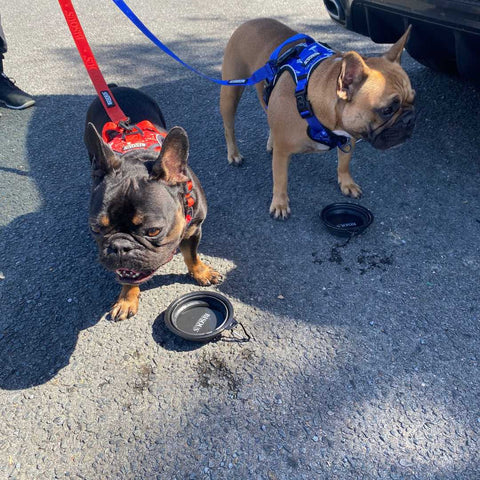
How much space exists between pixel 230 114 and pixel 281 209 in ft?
3.57

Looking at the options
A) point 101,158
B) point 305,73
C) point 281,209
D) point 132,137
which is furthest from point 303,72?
point 101,158

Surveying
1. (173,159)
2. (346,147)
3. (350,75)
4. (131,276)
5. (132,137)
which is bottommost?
(131,276)

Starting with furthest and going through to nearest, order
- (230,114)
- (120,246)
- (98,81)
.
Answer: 1. (230,114)
2. (98,81)
3. (120,246)

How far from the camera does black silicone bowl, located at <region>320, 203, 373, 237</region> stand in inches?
128

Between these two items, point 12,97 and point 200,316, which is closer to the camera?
point 200,316

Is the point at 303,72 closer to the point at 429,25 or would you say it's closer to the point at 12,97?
the point at 429,25

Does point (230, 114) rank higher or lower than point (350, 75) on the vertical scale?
lower

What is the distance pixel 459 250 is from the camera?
3098 mm

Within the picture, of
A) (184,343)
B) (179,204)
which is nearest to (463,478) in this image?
(184,343)

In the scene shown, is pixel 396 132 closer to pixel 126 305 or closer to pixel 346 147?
pixel 346 147

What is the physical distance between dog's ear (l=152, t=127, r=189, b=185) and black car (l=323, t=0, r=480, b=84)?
88.7 inches

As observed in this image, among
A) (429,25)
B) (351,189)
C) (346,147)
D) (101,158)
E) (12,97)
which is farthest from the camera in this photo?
(12,97)

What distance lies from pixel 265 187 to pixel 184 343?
1726mm

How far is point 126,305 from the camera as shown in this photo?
283cm
